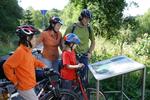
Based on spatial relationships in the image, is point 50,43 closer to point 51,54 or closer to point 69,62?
point 51,54

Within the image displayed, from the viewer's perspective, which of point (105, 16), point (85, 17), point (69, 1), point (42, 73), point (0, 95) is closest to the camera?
point (0, 95)

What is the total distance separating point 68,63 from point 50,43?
685 millimetres

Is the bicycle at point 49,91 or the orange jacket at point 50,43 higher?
the orange jacket at point 50,43

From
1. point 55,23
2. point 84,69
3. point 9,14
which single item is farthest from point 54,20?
point 9,14

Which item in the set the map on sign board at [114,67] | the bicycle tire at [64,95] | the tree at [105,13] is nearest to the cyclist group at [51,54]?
Result: the bicycle tire at [64,95]

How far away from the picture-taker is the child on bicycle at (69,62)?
6898mm

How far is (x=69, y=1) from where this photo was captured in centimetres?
2914

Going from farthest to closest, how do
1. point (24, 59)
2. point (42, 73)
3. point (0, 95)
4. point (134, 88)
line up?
point (134, 88), point (42, 73), point (0, 95), point (24, 59)

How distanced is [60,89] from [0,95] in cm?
102

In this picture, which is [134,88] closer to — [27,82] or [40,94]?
[40,94]

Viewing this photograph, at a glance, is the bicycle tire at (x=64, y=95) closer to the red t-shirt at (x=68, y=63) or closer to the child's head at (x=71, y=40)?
the red t-shirt at (x=68, y=63)

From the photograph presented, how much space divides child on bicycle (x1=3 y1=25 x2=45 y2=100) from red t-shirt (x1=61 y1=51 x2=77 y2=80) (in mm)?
1028

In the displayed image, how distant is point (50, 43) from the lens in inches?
291

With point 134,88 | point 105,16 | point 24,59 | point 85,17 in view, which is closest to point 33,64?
point 24,59
